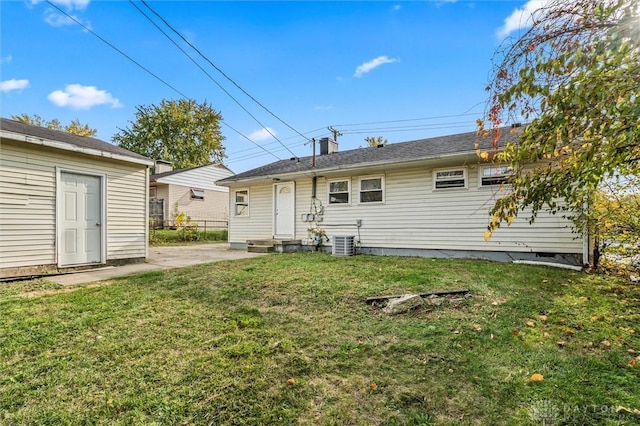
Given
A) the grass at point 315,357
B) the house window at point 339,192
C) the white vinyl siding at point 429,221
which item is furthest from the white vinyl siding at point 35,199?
the house window at point 339,192

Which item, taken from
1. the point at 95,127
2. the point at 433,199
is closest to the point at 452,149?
the point at 433,199

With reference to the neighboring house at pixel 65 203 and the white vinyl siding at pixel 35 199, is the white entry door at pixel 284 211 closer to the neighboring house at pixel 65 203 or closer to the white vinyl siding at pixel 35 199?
the neighboring house at pixel 65 203

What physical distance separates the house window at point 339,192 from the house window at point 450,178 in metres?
2.75

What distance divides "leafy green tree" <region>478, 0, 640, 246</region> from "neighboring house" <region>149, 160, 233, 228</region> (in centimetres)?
1764

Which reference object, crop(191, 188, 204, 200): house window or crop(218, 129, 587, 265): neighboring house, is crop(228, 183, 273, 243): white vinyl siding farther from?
crop(191, 188, 204, 200): house window

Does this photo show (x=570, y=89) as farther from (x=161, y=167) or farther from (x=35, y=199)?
(x=161, y=167)

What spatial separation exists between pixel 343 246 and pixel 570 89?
7.62m

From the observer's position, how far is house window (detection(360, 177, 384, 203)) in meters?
9.48

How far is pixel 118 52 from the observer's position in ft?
24.7

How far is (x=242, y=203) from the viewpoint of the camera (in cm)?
1237

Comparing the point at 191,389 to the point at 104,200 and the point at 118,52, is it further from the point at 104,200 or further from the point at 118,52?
the point at 118,52

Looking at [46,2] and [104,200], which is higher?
[46,2]

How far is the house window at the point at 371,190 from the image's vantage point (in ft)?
31.1

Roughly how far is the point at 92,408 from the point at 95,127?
3719cm
